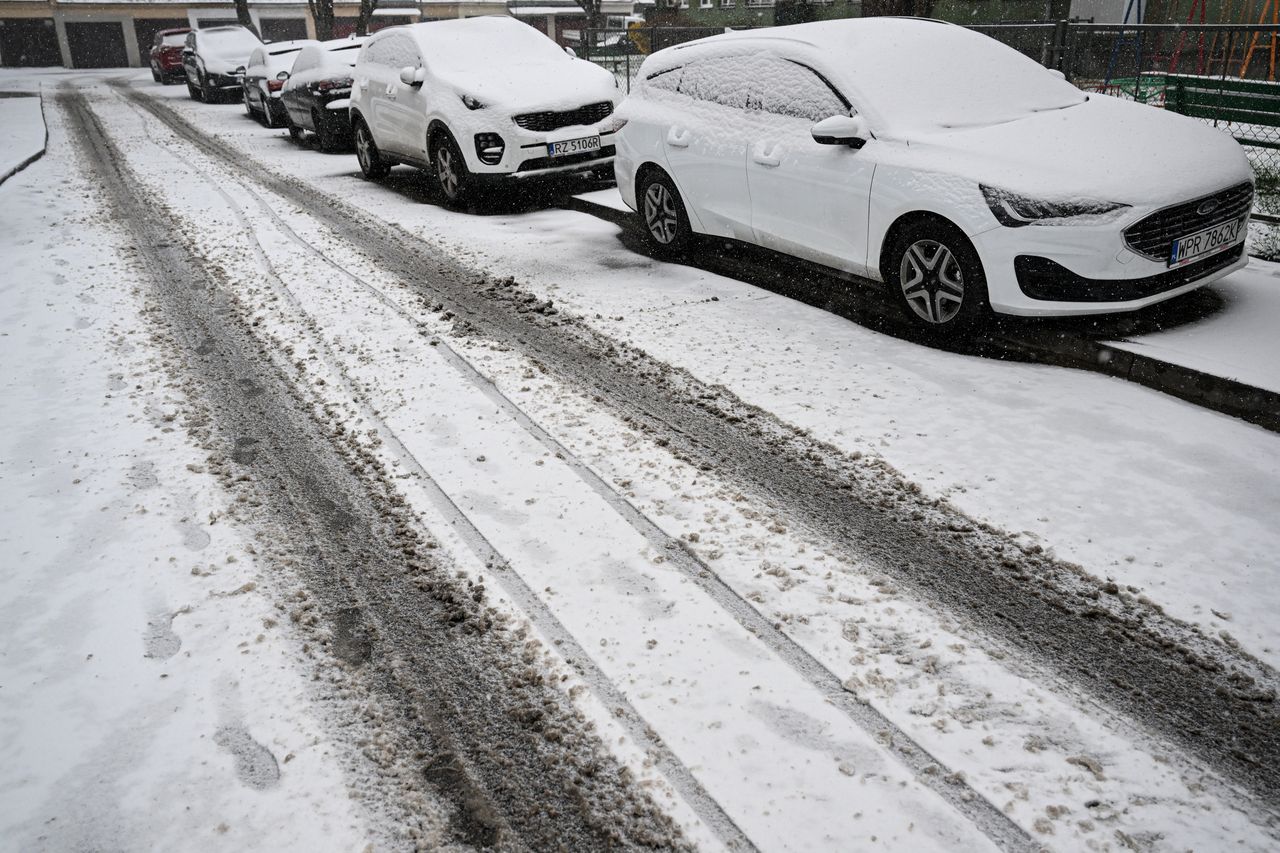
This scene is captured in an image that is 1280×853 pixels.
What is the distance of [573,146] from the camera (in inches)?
369

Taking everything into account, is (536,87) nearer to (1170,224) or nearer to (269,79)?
(1170,224)

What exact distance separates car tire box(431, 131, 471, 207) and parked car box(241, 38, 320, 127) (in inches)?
339

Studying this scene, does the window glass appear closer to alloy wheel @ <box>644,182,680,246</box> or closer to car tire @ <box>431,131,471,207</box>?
alloy wheel @ <box>644,182,680,246</box>

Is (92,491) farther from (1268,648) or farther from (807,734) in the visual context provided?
(1268,648)

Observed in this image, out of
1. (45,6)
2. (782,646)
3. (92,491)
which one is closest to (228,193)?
(92,491)

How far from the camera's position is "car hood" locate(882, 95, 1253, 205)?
4.78m

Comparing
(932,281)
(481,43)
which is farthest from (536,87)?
(932,281)

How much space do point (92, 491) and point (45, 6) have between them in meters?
62.2

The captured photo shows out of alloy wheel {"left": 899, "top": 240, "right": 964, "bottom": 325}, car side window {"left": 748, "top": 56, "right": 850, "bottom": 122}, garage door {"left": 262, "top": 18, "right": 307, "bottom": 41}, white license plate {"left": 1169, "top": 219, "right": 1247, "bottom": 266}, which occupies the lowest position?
alloy wheel {"left": 899, "top": 240, "right": 964, "bottom": 325}

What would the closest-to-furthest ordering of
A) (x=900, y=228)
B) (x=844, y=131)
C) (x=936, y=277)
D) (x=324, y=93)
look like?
1. (x=936, y=277)
2. (x=900, y=228)
3. (x=844, y=131)
4. (x=324, y=93)

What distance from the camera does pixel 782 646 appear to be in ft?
9.41

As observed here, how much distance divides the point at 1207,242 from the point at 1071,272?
0.92 m

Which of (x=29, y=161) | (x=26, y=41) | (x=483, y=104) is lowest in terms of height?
(x=29, y=161)

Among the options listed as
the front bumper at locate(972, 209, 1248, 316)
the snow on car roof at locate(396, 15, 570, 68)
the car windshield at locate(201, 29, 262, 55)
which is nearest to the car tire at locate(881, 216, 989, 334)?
the front bumper at locate(972, 209, 1248, 316)
